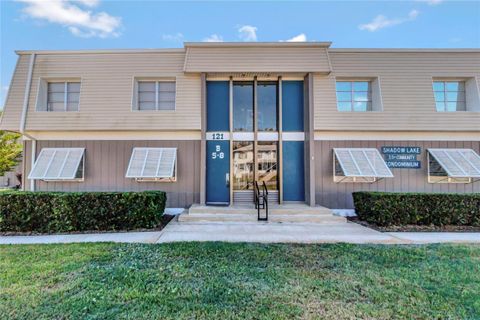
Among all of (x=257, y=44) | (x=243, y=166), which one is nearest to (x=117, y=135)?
(x=243, y=166)

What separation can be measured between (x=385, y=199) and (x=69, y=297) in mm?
7583

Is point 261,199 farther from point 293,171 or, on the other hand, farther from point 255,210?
point 293,171

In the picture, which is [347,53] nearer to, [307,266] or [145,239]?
[307,266]

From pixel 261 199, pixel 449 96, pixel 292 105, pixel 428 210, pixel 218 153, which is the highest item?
pixel 449 96

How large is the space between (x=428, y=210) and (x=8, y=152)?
22.8m

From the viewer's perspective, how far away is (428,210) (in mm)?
7020

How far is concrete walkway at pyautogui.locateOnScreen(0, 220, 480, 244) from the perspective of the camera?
18.8 ft

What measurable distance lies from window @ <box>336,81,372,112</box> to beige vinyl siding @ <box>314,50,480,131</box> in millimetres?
503

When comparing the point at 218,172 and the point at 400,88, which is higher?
the point at 400,88

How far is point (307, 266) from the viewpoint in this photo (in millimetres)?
4129

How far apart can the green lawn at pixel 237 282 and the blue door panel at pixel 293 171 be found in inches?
159

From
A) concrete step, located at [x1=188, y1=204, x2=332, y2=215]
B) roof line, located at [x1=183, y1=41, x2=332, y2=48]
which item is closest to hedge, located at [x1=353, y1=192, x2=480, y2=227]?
concrete step, located at [x1=188, y1=204, x2=332, y2=215]

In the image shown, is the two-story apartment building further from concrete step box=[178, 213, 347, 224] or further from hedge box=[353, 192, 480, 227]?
hedge box=[353, 192, 480, 227]

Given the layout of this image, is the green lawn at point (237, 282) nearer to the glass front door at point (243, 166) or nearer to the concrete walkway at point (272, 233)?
the concrete walkway at point (272, 233)
